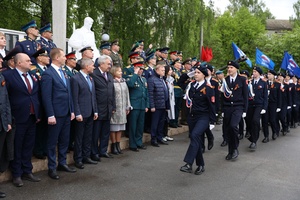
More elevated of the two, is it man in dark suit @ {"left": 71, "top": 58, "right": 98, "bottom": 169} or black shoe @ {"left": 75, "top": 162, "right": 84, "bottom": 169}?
man in dark suit @ {"left": 71, "top": 58, "right": 98, "bottom": 169}

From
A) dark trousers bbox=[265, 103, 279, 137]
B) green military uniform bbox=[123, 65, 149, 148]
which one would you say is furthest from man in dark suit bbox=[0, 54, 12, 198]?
dark trousers bbox=[265, 103, 279, 137]

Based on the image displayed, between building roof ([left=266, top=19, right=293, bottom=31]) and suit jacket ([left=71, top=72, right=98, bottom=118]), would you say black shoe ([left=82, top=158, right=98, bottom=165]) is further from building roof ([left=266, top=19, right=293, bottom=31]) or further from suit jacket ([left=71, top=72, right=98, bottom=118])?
building roof ([left=266, top=19, right=293, bottom=31])

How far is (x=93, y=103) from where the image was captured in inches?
240

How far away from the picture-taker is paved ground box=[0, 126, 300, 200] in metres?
4.89

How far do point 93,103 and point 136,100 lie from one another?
1.55 metres

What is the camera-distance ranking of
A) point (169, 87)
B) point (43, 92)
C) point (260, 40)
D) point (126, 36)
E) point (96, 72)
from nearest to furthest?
point (43, 92) < point (96, 72) < point (169, 87) < point (126, 36) < point (260, 40)

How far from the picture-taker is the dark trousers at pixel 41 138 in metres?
5.78

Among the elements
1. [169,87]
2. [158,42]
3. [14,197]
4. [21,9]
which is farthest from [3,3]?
[14,197]

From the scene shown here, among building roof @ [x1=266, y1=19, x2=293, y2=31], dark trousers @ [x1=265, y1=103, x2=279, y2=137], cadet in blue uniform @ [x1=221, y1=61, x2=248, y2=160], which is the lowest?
dark trousers @ [x1=265, y1=103, x2=279, y2=137]

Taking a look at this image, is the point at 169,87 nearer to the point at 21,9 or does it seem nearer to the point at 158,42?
the point at 158,42

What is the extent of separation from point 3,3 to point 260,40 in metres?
26.1

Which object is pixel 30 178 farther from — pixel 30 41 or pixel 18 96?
pixel 30 41

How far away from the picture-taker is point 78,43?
309 inches

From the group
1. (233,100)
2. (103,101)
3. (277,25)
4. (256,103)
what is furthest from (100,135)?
(277,25)
